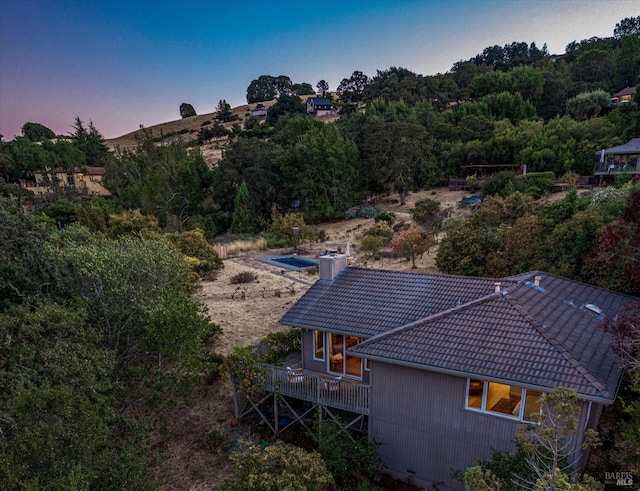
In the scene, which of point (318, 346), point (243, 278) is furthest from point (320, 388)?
point (243, 278)

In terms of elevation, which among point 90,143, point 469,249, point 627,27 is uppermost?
point 627,27

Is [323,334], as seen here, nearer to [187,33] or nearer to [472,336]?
[472,336]

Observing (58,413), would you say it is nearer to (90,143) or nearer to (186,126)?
(90,143)

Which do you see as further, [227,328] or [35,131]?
[35,131]

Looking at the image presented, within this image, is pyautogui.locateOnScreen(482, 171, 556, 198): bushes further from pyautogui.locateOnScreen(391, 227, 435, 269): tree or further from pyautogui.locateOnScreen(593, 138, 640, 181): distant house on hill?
pyautogui.locateOnScreen(391, 227, 435, 269): tree

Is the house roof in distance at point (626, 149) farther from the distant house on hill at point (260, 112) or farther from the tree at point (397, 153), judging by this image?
the distant house on hill at point (260, 112)
